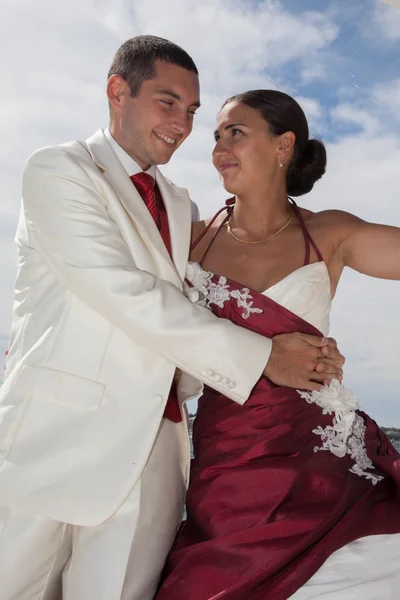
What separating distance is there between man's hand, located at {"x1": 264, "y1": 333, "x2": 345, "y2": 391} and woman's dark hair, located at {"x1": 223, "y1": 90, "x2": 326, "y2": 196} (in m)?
0.77

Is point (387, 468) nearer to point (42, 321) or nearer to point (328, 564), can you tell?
point (328, 564)

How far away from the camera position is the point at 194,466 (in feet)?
7.73

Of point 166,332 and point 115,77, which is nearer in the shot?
point 166,332

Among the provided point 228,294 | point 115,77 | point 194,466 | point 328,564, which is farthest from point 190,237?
point 328,564

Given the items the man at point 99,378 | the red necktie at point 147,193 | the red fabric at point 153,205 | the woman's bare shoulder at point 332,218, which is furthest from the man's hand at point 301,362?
the red necktie at point 147,193

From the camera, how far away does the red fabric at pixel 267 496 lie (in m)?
2.00

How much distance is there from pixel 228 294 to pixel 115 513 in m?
0.80

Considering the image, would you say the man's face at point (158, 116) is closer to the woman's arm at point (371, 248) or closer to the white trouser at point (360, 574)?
the woman's arm at point (371, 248)

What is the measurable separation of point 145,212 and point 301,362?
0.67 metres

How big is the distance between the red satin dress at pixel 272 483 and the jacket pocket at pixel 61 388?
0.45 m

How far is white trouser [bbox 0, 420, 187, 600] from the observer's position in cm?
200

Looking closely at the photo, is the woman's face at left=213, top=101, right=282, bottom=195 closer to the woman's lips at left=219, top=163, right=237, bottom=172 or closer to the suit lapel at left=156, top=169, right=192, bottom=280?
the woman's lips at left=219, top=163, right=237, bottom=172

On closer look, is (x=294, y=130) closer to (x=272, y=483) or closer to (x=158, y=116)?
(x=158, y=116)

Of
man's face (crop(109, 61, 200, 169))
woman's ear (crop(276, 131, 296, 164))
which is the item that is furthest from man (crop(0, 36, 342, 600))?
woman's ear (crop(276, 131, 296, 164))
